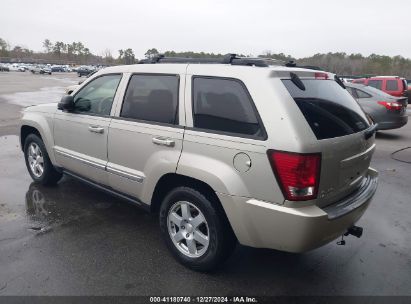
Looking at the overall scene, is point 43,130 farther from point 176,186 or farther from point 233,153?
point 233,153

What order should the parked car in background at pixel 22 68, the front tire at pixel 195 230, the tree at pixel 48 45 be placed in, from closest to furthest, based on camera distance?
1. the front tire at pixel 195 230
2. the parked car in background at pixel 22 68
3. the tree at pixel 48 45

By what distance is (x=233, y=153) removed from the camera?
2.75 m

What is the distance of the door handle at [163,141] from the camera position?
124 inches

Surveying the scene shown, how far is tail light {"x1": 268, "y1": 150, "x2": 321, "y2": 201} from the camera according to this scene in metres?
2.54

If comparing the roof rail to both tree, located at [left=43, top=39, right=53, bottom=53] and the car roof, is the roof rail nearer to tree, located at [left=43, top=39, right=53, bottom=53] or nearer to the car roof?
the car roof

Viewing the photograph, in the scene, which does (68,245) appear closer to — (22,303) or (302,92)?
(22,303)

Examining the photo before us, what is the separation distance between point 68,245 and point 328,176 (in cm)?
263

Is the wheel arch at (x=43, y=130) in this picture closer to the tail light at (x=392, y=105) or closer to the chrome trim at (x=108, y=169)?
the chrome trim at (x=108, y=169)

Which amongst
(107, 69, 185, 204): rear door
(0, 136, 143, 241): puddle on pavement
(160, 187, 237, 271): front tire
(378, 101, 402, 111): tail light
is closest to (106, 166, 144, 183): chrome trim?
(107, 69, 185, 204): rear door

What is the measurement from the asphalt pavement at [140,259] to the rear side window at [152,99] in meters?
1.33

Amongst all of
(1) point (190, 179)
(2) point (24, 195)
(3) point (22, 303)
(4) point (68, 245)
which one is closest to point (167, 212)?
(1) point (190, 179)

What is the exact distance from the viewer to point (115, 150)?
376 cm

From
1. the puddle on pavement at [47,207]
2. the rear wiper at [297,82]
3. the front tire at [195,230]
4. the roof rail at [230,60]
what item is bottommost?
the puddle on pavement at [47,207]

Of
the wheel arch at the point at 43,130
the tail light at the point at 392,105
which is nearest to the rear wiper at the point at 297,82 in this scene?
the wheel arch at the point at 43,130
